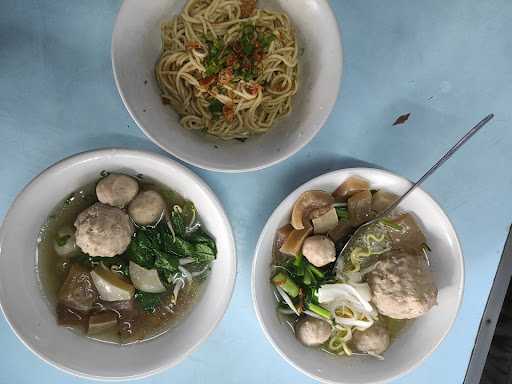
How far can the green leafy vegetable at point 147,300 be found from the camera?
2.03 metres

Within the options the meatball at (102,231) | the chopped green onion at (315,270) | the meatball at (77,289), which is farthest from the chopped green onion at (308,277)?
the meatball at (77,289)

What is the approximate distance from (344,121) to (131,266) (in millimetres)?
1063

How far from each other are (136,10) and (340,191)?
1.04m

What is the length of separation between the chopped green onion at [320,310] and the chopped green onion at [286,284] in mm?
79

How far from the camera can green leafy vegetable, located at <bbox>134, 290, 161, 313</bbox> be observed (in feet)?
6.64

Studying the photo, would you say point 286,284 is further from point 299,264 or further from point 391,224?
point 391,224

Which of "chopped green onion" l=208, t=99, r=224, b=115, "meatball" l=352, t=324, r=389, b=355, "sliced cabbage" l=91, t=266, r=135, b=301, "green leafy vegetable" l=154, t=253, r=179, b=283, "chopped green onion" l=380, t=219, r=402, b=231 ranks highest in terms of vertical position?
"chopped green onion" l=208, t=99, r=224, b=115

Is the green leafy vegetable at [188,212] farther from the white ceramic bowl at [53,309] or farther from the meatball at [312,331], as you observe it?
the meatball at [312,331]

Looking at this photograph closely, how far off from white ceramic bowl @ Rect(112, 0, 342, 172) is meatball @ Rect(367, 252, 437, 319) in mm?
628

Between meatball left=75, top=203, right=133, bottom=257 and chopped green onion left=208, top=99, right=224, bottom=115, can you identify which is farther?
chopped green onion left=208, top=99, right=224, bottom=115

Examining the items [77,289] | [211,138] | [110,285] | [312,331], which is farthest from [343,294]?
[77,289]

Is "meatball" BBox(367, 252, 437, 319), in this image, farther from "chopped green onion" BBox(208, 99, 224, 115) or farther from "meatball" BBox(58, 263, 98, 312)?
"meatball" BBox(58, 263, 98, 312)

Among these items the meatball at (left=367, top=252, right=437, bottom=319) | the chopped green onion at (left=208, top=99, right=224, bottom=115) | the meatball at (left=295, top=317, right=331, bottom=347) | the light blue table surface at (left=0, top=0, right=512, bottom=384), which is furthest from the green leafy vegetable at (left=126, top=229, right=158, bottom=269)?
the meatball at (left=367, top=252, right=437, bottom=319)

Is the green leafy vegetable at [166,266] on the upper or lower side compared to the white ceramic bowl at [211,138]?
lower
